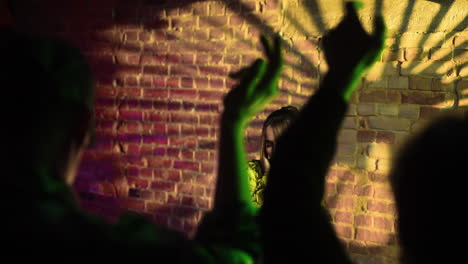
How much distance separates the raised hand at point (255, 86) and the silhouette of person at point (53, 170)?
0.83ft

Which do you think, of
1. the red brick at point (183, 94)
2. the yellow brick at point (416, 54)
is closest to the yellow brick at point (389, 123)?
the yellow brick at point (416, 54)

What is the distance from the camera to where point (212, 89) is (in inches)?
95.7

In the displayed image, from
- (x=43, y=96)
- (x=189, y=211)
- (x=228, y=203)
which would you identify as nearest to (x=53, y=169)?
(x=43, y=96)

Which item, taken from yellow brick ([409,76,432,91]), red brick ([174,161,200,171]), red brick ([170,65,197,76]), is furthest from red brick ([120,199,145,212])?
yellow brick ([409,76,432,91])

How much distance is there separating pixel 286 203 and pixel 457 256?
29cm

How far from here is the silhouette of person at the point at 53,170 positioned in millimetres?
484

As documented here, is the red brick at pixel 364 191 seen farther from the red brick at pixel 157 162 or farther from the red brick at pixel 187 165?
the red brick at pixel 157 162

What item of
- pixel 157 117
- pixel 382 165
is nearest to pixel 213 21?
pixel 157 117

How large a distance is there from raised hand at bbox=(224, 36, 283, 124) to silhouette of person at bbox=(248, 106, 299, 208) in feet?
4.64

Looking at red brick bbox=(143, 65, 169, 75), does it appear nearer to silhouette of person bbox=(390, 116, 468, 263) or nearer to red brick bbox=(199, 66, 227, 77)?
red brick bbox=(199, 66, 227, 77)

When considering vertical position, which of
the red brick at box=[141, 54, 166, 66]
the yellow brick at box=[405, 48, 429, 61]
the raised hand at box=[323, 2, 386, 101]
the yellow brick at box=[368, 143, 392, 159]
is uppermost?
Answer: the red brick at box=[141, 54, 166, 66]

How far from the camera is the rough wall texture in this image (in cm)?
196

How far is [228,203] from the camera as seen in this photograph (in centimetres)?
66

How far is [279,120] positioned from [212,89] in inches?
23.4
